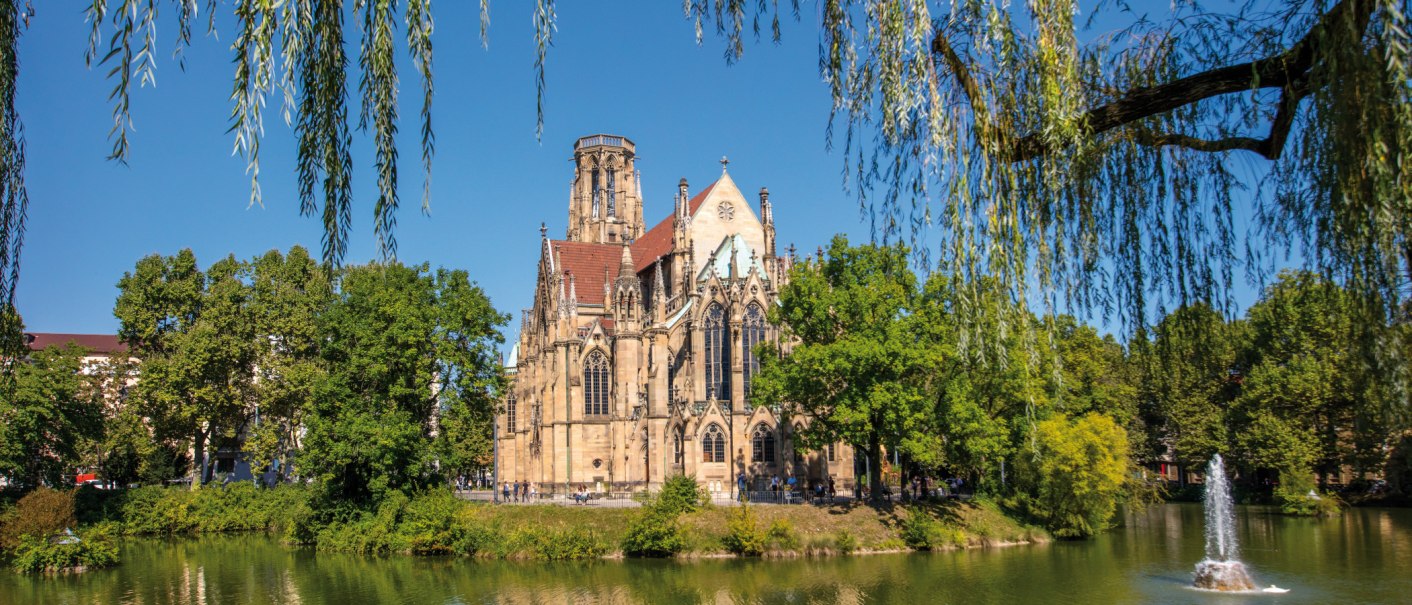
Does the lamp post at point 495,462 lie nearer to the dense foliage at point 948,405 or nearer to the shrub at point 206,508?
the shrub at point 206,508

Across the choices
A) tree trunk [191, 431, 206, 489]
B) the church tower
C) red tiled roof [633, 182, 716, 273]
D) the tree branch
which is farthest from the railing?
the tree branch

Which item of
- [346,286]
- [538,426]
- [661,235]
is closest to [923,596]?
[346,286]

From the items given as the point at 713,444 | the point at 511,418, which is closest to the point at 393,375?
the point at 713,444

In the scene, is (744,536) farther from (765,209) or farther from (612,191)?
(612,191)

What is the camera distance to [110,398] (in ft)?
182

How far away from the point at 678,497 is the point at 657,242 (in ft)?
92.3

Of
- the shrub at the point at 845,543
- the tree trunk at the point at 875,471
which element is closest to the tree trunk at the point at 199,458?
the shrub at the point at 845,543

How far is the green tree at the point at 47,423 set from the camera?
4462cm

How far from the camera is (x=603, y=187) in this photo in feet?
267

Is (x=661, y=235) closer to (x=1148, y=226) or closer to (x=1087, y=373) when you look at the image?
(x=1087, y=373)

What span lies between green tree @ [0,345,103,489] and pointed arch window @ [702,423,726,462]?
92.9ft

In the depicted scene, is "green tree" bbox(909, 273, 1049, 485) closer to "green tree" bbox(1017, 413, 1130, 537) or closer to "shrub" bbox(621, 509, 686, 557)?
"green tree" bbox(1017, 413, 1130, 537)

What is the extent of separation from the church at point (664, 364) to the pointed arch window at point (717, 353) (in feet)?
0.16

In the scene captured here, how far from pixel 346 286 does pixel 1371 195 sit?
4536 centimetres
